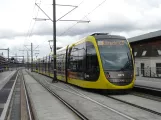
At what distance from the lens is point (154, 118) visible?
36.7 feet

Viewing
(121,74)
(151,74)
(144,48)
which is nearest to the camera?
(121,74)

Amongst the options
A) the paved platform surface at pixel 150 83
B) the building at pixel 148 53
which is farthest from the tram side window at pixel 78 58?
the building at pixel 148 53

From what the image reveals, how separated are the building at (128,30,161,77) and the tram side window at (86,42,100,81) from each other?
1126 cm

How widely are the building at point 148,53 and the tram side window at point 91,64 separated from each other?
36.9 ft

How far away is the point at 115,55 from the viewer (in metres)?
19.5

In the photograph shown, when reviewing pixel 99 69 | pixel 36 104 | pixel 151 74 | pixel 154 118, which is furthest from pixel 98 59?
pixel 151 74

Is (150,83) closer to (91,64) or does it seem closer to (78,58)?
(78,58)

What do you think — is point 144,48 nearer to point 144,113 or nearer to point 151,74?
point 151,74

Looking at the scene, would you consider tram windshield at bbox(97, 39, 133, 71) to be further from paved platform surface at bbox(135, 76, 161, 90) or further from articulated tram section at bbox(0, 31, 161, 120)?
paved platform surface at bbox(135, 76, 161, 90)

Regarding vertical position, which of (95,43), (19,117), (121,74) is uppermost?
(95,43)

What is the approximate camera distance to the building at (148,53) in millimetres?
32844

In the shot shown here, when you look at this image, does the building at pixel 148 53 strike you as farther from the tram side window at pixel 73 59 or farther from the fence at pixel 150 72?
the tram side window at pixel 73 59

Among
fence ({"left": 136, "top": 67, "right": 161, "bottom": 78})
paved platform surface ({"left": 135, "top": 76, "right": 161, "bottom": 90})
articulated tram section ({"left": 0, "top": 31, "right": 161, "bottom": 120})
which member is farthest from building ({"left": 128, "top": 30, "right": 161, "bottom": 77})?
paved platform surface ({"left": 135, "top": 76, "right": 161, "bottom": 90})

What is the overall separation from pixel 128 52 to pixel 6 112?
8509mm
